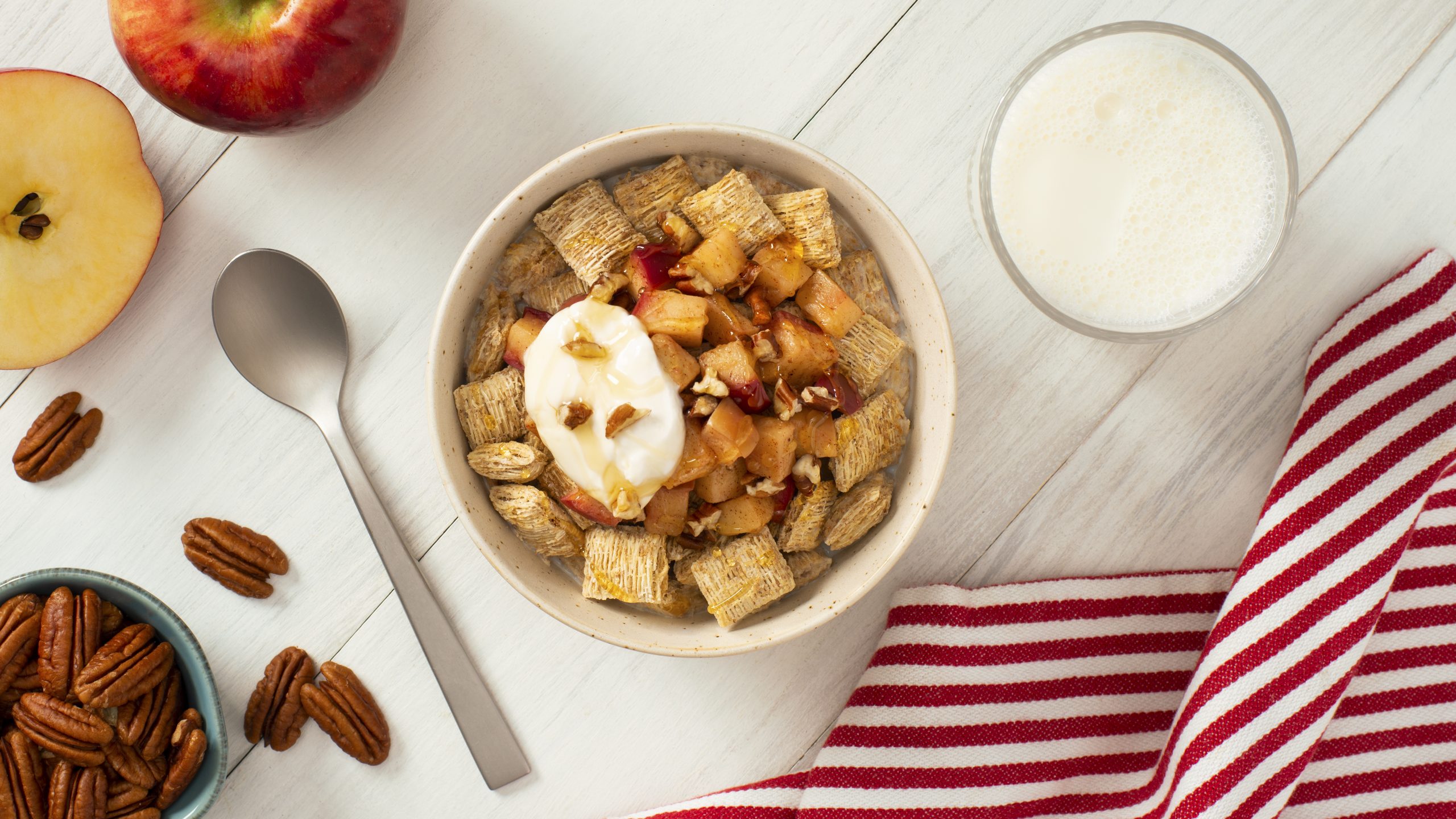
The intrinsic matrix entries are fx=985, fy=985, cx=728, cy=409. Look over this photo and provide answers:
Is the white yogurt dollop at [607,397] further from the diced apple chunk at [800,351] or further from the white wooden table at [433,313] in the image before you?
the white wooden table at [433,313]

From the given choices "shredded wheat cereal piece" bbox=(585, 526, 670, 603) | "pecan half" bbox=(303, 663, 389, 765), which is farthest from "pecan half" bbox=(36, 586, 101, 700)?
"shredded wheat cereal piece" bbox=(585, 526, 670, 603)

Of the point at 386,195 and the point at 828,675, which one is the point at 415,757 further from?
the point at 386,195

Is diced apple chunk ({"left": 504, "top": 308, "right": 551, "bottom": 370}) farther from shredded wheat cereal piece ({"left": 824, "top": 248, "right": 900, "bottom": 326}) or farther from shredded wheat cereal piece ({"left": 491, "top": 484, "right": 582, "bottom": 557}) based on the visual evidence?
shredded wheat cereal piece ({"left": 824, "top": 248, "right": 900, "bottom": 326})

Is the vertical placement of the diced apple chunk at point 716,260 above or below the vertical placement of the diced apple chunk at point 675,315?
above

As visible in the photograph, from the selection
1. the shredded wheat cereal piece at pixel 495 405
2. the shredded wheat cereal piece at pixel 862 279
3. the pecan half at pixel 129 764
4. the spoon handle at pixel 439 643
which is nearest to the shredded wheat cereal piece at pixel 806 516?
the shredded wheat cereal piece at pixel 862 279

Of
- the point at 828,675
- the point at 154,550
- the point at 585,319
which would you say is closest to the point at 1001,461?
the point at 828,675

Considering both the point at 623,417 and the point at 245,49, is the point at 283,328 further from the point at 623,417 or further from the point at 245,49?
Result: the point at 623,417
